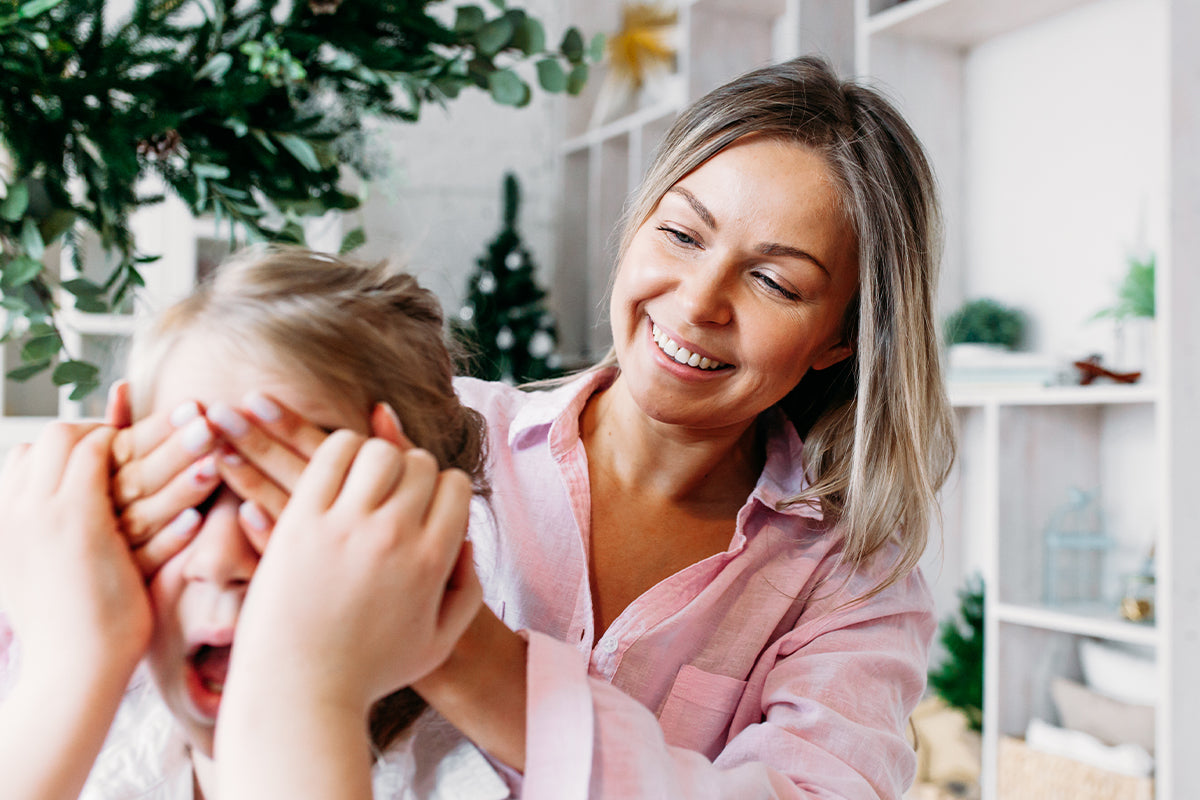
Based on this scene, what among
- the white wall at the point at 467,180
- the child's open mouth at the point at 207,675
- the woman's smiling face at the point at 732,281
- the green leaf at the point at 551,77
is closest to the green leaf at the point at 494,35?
the green leaf at the point at 551,77

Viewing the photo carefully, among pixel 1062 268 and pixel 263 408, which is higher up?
pixel 1062 268

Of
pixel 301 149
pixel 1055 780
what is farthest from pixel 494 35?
pixel 1055 780

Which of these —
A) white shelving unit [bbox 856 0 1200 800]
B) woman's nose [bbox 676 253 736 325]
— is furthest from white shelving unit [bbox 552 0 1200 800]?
woman's nose [bbox 676 253 736 325]

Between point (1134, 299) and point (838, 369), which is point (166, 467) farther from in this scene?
point (1134, 299)

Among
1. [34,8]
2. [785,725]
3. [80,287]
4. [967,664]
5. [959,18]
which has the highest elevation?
[959,18]

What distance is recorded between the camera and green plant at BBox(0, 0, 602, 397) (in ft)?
3.64

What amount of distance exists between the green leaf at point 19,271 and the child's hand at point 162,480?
597mm

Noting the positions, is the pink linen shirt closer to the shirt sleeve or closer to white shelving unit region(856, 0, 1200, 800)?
the shirt sleeve

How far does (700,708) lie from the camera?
3.55 feet

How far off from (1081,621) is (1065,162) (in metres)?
1.20

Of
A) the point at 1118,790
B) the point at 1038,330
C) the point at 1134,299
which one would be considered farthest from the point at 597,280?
the point at 1118,790

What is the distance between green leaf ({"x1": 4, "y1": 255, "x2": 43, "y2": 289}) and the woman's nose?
2.37 ft

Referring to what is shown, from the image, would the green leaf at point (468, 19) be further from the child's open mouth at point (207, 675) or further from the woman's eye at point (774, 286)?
the child's open mouth at point (207, 675)

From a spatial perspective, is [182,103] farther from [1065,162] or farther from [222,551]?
[1065,162]
